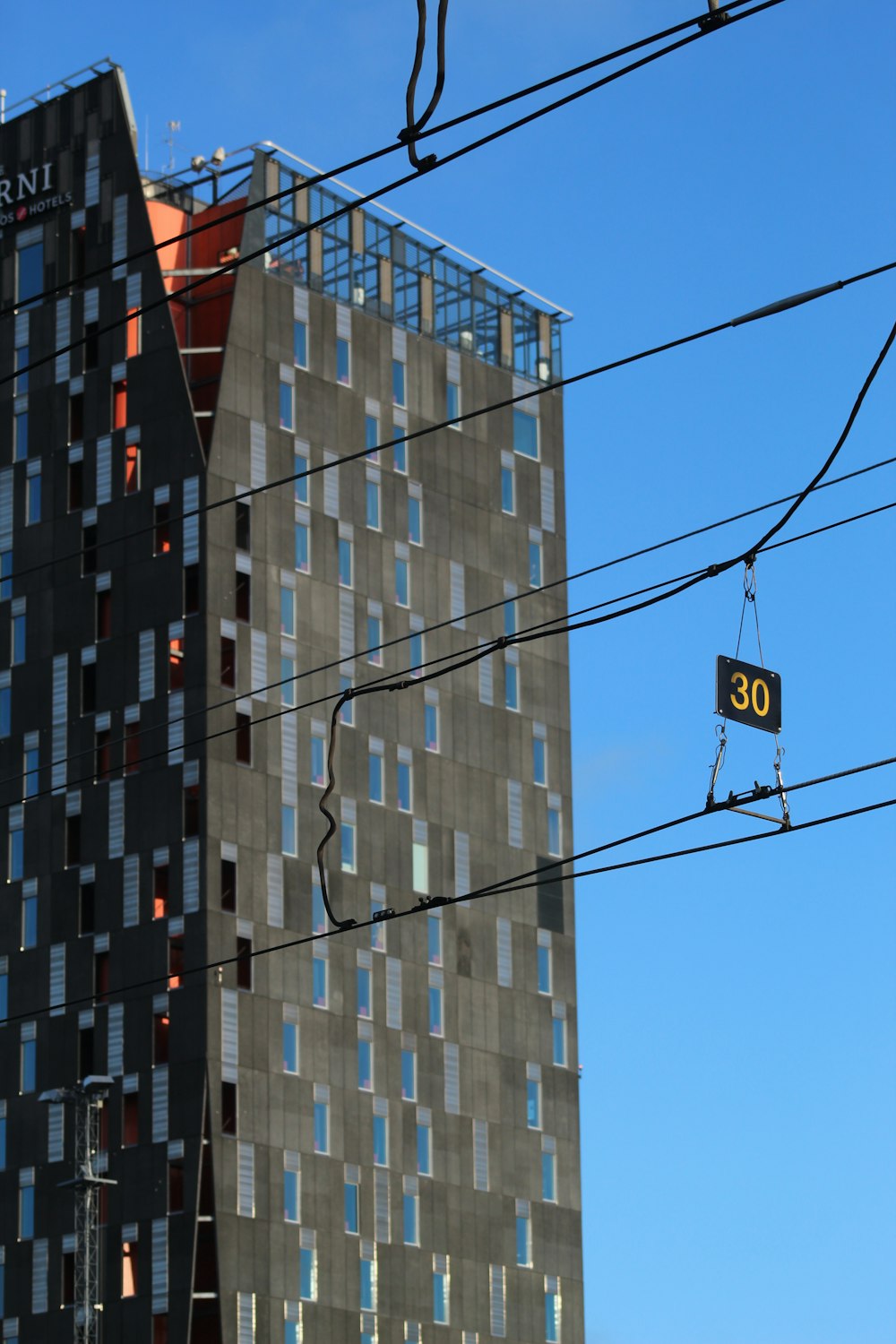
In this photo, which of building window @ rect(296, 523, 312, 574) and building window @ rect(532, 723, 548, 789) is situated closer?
building window @ rect(296, 523, 312, 574)

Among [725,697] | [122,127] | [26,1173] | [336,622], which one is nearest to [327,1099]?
[26,1173]

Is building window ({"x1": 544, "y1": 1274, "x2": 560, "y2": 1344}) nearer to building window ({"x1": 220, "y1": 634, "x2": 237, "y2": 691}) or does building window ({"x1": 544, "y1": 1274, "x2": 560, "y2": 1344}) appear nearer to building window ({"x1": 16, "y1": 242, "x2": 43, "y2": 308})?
building window ({"x1": 220, "y1": 634, "x2": 237, "y2": 691})

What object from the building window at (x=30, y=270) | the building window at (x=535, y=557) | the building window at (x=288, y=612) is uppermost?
the building window at (x=30, y=270)

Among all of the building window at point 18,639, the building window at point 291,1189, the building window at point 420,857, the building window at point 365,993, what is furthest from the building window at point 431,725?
the building window at point 291,1189

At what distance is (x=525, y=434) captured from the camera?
111250 mm

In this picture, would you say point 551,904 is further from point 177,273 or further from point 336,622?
point 177,273

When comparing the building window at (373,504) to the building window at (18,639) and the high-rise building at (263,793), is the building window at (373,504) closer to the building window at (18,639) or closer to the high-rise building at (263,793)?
the high-rise building at (263,793)

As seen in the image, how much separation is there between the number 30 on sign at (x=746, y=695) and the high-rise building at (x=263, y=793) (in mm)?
60060

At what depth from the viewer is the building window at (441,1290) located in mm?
96438

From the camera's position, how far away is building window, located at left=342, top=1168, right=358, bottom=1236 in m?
93.8

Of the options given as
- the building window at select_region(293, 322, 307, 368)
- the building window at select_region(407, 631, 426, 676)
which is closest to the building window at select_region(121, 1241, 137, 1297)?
the building window at select_region(407, 631, 426, 676)

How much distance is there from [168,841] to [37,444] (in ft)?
57.7

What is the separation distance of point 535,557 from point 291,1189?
29.8 m

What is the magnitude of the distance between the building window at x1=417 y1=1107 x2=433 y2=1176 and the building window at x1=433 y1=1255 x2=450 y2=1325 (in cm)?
309
